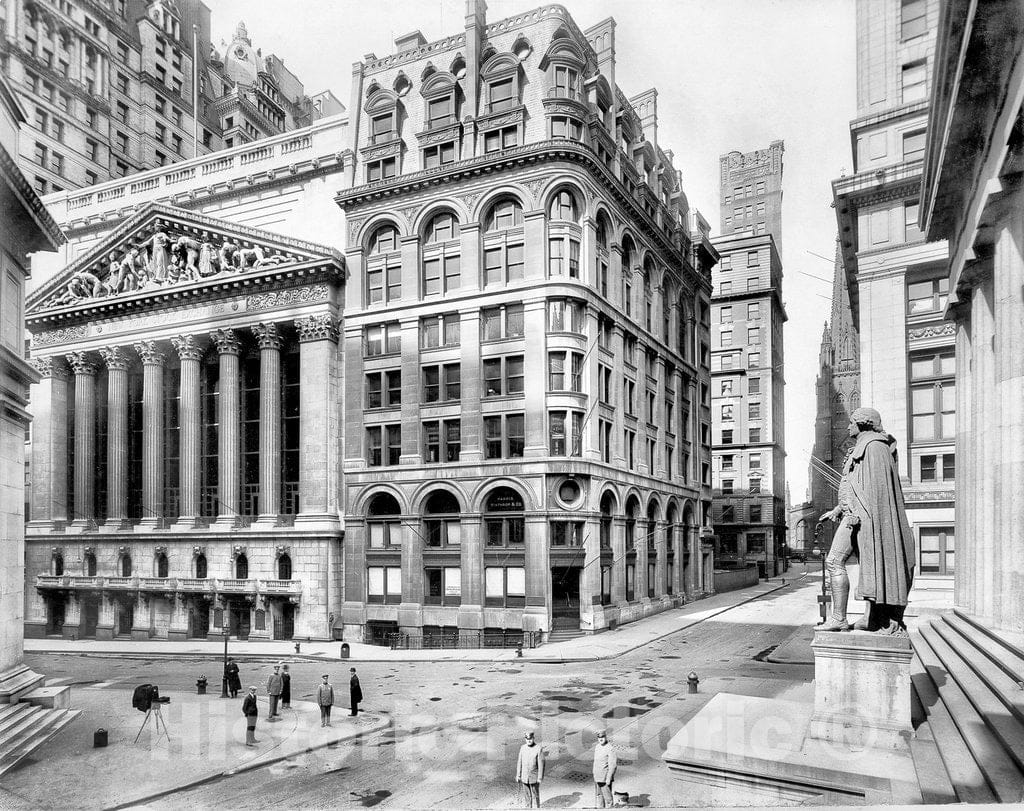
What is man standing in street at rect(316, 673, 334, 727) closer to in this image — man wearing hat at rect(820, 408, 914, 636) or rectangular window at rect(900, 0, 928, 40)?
man wearing hat at rect(820, 408, 914, 636)

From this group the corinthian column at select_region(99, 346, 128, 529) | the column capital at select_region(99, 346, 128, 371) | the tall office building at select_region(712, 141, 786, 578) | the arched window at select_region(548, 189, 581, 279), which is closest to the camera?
the arched window at select_region(548, 189, 581, 279)

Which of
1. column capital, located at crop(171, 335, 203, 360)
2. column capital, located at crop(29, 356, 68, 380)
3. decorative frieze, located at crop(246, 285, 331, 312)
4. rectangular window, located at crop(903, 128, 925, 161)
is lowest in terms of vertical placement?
column capital, located at crop(29, 356, 68, 380)

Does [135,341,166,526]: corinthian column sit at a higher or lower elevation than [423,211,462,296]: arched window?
lower

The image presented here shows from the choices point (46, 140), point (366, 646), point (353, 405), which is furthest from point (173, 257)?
point (366, 646)

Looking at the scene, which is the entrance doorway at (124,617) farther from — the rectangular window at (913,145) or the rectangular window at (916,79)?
the rectangular window at (916,79)

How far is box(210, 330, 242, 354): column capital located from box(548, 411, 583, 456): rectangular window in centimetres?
2201

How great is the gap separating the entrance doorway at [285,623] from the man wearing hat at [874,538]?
124ft

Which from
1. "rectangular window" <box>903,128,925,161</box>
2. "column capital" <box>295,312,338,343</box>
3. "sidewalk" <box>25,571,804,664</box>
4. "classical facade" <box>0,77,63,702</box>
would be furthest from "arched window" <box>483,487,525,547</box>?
"rectangular window" <box>903,128,925,161</box>

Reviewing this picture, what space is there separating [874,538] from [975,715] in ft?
10.5

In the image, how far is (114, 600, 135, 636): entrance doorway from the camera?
158ft

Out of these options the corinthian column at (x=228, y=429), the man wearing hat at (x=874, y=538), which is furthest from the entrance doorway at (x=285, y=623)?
the man wearing hat at (x=874, y=538)

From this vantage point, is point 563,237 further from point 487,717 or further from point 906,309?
point 487,717

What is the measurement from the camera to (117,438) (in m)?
50.4

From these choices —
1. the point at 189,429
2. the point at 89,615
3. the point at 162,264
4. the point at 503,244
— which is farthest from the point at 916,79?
the point at 89,615
